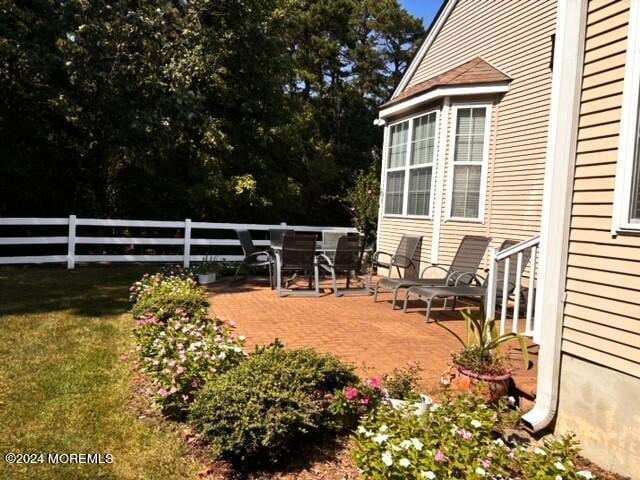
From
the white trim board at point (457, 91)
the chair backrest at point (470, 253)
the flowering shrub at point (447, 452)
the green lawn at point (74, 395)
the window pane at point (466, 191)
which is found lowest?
the green lawn at point (74, 395)

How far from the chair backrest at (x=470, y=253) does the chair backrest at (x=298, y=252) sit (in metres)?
2.27

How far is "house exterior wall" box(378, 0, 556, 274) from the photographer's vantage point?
7.48 m

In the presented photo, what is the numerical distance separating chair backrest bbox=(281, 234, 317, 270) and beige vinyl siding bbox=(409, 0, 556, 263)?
93.0 inches

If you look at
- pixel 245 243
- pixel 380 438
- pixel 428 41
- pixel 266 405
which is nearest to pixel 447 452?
pixel 380 438

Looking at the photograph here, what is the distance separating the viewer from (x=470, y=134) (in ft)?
28.2

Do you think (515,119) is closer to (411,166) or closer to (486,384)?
(411,166)

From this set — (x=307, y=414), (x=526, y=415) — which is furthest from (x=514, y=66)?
(x=307, y=414)

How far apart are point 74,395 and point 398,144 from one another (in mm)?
8238

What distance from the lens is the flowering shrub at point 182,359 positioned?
3.50 metres

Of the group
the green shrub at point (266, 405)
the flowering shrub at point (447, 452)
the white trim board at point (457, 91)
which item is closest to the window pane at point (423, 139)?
the white trim board at point (457, 91)

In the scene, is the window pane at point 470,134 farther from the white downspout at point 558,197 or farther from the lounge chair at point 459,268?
the white downspout at point 558,197

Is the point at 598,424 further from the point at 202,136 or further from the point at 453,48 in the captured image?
the point at 202,136

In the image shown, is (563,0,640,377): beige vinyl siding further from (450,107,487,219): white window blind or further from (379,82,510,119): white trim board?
(450,107,487,219): white window blind

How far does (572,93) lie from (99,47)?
10559mm
